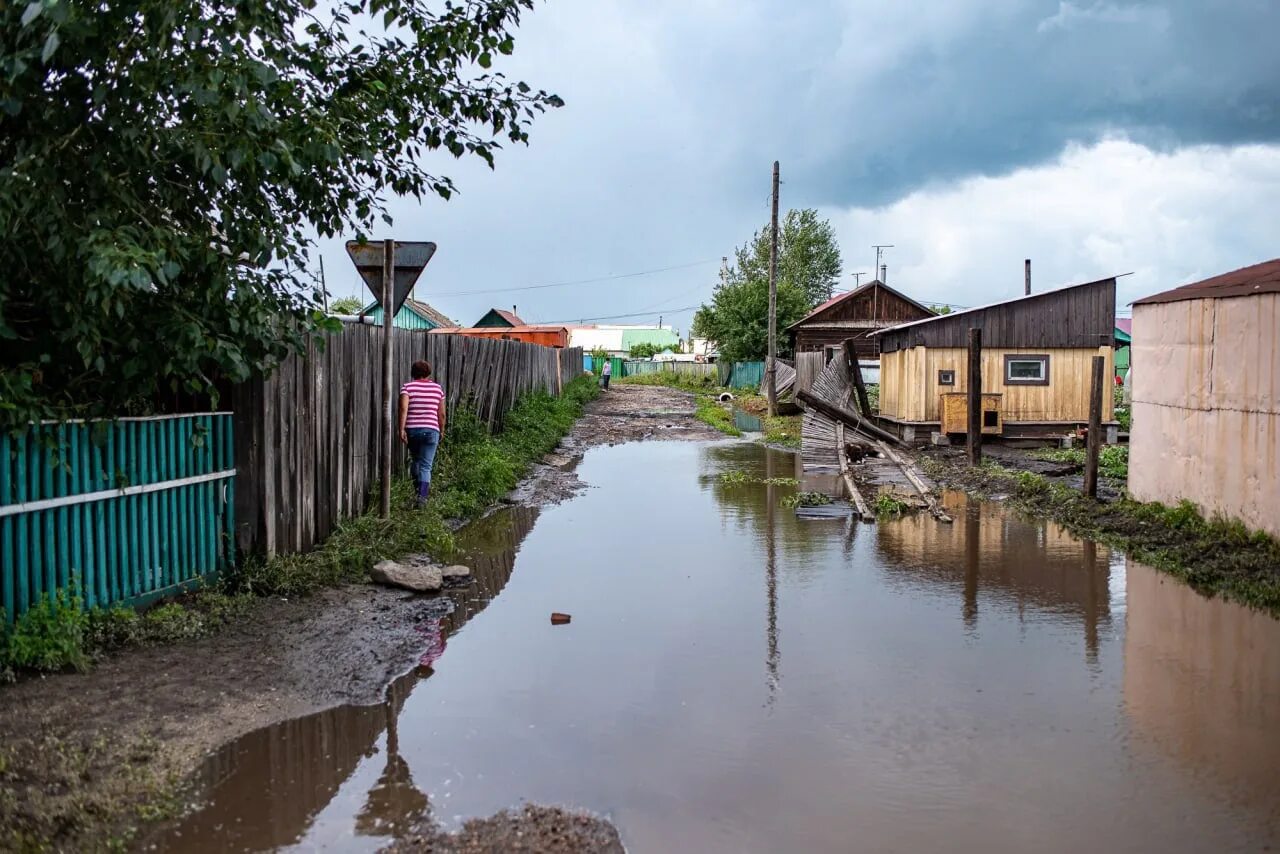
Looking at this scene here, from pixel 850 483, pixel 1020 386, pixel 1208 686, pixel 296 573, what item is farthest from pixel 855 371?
pixel 1208 686

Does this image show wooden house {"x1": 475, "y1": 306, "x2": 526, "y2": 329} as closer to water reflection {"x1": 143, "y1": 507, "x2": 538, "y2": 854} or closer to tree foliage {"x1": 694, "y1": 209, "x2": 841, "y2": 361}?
tree foliage {"x1": 694, "y1": 209, "x2": 841, "y2": 361}

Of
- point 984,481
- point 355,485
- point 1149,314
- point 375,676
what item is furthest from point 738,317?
point 375,676

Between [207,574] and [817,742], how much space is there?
453 centimetres

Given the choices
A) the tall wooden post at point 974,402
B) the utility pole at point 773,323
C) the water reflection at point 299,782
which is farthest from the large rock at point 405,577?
the utility pole at point 773,323

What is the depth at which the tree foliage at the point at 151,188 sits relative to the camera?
5.36m

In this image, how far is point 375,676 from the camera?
6.31m

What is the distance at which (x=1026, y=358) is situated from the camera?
77.3 feet

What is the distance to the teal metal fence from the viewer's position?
19.1 ft

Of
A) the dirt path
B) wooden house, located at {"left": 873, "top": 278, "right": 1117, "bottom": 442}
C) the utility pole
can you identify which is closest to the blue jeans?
the dirt path

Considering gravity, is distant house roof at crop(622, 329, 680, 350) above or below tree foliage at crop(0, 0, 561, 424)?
above

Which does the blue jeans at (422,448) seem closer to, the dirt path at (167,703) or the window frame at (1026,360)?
the dirt path at (167,703)

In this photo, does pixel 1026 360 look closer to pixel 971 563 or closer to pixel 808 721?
pixel 971 563

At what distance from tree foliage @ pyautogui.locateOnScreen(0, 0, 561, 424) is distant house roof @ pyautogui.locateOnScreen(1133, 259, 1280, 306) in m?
8.31

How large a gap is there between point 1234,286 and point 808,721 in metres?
7.96
